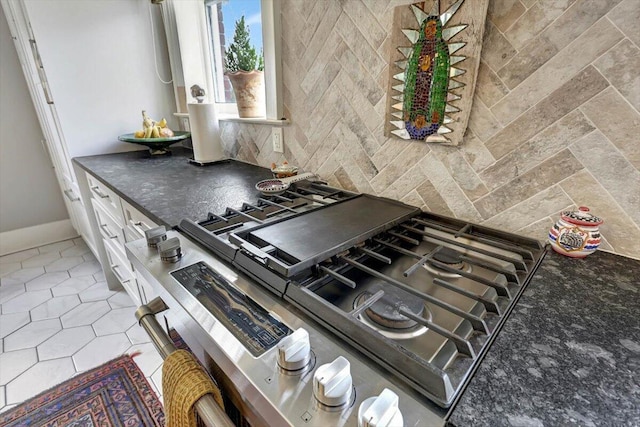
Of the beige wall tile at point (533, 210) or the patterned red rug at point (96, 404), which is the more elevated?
the beige wall tile at point (533, 210)

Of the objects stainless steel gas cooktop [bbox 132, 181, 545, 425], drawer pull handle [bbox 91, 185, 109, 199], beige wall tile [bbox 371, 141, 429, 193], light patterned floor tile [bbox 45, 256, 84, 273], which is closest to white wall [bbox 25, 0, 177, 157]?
drawer pull handle [bbox 91, 185, 109, 199]

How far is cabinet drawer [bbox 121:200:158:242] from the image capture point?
106cm

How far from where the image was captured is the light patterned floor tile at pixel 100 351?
1.49m

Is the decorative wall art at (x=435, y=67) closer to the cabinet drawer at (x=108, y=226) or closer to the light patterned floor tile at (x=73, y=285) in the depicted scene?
the cabinet drawer at (x=108, y=226)

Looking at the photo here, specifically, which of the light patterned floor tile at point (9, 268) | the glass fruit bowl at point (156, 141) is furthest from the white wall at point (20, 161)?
the glass fruit bowl at point (156, 141)

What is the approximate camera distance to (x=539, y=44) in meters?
0.68

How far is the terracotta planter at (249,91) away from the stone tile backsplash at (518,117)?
41 cm

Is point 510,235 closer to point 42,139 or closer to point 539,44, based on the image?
point 539,44

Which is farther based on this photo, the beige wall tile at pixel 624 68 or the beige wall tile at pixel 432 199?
the beige wall tile at pixel 432 199

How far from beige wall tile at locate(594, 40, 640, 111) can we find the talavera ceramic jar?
23cm

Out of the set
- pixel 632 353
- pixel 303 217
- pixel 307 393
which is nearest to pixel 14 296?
pixel 303 217

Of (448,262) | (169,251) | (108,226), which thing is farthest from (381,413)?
(108,226)

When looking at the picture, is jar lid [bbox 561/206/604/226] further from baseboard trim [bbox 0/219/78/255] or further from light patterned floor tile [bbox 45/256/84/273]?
baseboard trim [bbox 0/219/78/255]

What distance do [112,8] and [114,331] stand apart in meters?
1.79
